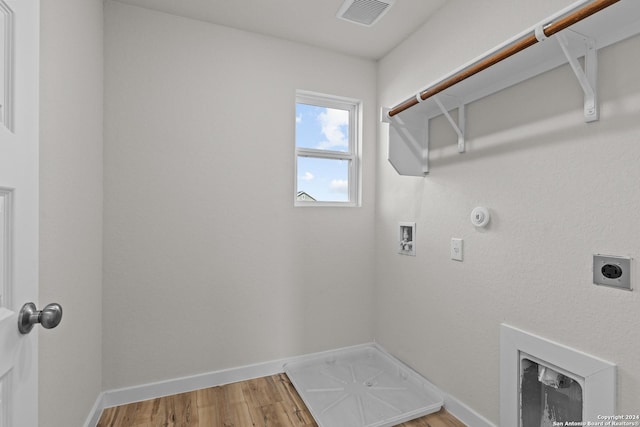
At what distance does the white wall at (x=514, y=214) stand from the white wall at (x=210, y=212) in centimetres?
62

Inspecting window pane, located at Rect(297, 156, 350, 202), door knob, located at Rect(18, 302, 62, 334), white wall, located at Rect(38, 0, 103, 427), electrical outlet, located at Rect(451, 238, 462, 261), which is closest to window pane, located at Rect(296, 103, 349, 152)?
window pane, located at Rect(297, 156, 350, 202)

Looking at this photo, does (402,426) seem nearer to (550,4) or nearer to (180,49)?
(550,4)

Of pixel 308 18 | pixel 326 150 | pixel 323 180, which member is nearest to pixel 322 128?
pixel 326 150

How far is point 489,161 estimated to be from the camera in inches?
61.0

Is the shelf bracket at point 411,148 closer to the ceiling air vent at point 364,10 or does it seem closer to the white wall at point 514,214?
the white wall at point 514,214

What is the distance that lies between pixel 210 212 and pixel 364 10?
1562mm

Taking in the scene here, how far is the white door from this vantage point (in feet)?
2.15

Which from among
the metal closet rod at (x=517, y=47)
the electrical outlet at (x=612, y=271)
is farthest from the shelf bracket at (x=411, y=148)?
the electrical outlet at (x=612, y=271)

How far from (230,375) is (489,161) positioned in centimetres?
203

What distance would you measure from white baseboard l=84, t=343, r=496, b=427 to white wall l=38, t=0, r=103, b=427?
0.32ft

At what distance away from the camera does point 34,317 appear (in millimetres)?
717

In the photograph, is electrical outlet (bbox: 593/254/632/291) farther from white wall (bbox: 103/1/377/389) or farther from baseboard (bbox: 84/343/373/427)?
baseboard (bbox: 84/343/373/427)

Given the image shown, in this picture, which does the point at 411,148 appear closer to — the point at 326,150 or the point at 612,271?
the point at 326,150

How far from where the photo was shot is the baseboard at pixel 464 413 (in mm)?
1564
